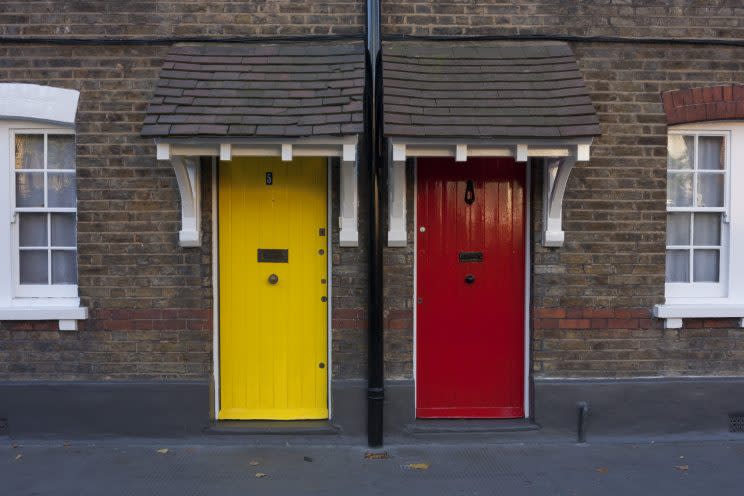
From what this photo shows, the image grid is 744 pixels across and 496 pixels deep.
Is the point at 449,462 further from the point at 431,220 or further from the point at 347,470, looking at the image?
the point at 431,220

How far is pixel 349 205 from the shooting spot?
5992mm

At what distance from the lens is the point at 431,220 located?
6.29m

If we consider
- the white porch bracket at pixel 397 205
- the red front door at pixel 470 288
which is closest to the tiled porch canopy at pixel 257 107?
the white porch bracket at pixel 397 205

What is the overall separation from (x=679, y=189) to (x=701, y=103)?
763 mm

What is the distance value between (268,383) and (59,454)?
5.82ft

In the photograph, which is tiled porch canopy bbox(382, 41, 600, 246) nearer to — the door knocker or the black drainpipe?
the black drainpipe

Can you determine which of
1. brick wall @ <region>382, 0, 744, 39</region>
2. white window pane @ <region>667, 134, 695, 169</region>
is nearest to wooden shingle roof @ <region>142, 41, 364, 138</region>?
brick wall @ <region>382, 0, 744, 39</region>

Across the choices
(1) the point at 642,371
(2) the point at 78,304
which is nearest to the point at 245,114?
(2) the point at 78,304

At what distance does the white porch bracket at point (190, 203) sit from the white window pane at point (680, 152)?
4.13 meters

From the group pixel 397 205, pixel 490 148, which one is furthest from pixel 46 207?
pixel 490 148

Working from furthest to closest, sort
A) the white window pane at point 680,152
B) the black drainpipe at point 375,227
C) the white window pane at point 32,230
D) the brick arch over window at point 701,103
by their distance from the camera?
the white window pane at point 680,152, the white window pane at point 32,230, the brick arch over window at point 701,103, the black drainpipe at point 375,227

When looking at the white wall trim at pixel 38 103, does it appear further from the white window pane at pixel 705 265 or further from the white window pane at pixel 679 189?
the white window pane at pixel 705 265

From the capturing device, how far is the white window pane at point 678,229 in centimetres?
639

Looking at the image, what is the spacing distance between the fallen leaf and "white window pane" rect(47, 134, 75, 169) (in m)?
3.52
